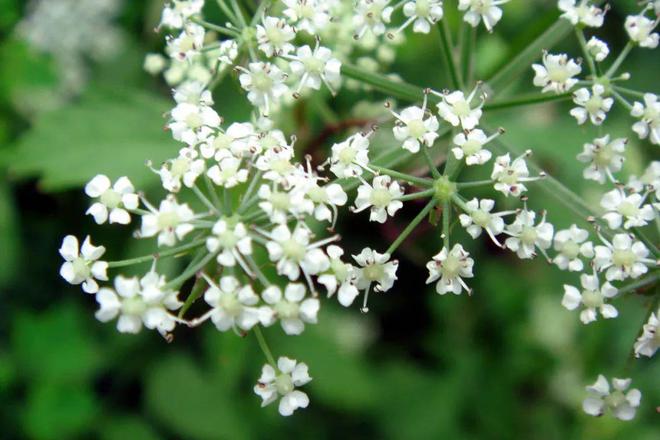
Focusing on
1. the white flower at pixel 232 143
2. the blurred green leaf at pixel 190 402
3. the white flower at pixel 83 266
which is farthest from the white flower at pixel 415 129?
the blurred green leaf at pixel 190 402

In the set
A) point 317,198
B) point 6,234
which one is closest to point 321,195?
point 317,198

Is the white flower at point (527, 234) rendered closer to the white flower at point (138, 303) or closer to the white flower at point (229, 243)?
the white flower at point (229, 243)

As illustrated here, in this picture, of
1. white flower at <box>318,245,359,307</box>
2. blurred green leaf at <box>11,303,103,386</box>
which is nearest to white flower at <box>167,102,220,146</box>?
white flower at <box>318,245,359,307</box>

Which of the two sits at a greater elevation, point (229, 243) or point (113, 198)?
point (229, 243)

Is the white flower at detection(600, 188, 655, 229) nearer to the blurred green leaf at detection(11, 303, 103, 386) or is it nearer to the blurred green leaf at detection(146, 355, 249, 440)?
the blurred green leaf at detection(146, 355, 249, 440)

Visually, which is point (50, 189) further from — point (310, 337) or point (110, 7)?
point (110, 7)

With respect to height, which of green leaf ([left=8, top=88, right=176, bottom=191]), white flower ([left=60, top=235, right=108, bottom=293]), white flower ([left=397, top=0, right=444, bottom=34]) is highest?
white flower ([left=397, top=0, right=444, bottom=34])

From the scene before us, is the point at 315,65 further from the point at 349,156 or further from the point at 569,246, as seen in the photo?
the point at 569,246
